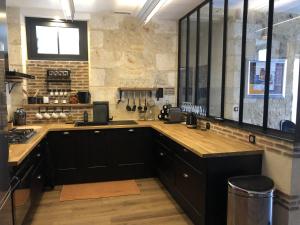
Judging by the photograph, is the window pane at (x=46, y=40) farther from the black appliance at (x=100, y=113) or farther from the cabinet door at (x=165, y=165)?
the cabinet door at (x=165, y=165)

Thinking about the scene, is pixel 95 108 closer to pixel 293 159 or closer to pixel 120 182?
pixel 120 182

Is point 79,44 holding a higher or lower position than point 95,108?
higher

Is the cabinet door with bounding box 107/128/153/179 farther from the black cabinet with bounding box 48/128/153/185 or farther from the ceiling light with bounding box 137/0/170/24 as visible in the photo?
the ceiling light with bounding box 137/0/170/24

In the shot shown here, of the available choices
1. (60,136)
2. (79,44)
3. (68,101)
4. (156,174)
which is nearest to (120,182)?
(156,174)

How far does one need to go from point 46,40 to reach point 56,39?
0.17 meters

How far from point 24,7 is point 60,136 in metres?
2.20

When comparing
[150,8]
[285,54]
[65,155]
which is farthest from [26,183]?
[285,54]

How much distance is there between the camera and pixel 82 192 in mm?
3693

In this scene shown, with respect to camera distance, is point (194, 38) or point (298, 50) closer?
point (298, 50)

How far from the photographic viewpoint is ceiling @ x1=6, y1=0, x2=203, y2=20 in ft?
12.8

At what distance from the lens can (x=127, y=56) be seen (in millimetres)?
4668

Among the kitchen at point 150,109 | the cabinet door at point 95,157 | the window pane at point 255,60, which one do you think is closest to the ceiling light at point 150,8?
the kitchen at point 150,109

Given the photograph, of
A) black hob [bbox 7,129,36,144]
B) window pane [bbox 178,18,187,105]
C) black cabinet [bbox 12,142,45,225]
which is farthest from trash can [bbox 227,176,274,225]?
window pane [bbox 178,18,187,105]

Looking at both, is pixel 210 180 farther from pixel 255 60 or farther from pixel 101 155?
pixel 101 155
